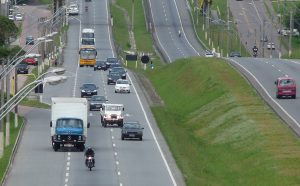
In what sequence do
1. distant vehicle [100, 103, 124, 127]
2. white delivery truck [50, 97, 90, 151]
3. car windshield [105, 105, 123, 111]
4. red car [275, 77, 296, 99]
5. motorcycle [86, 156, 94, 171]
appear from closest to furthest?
motorcycle [86, 156, 94, 171] → white delivery truck [50, 97, 90, 151] → distant vehicle [100, 103, 124, 127] → car windshield [105, 105, 123, 111] → red car [275, 77, 296, 99]

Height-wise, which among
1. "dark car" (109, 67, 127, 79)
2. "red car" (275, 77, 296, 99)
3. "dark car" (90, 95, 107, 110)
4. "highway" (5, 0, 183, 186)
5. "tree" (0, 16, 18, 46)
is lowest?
"highway" (5, 0, 183, 186)

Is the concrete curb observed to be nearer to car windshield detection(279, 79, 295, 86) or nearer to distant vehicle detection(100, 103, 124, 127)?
distant vehicle detection(100, 103, 124, 127)

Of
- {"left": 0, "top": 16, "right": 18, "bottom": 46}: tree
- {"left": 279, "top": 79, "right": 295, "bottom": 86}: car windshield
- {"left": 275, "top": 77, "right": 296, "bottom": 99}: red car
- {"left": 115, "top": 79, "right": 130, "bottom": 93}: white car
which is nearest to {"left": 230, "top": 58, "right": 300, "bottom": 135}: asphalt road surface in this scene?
{"left": 275, "top": 77, "right": 296, "bottom": 99}: red car

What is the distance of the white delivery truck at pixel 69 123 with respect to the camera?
86.2 m

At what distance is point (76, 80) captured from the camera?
14488cm

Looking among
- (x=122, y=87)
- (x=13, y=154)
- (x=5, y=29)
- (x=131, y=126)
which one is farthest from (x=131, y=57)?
(x=13, y=154)

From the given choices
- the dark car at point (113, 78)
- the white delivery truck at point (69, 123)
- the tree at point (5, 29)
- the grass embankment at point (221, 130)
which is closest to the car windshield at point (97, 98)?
the grass embankment at point (221, 130)

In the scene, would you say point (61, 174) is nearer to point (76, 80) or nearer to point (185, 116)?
point (185, 116)

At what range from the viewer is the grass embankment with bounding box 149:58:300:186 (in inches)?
3039

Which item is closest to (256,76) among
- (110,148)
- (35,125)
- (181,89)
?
(181,89)

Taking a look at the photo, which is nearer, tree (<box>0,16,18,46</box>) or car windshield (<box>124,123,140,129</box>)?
car windshield (<box>124,123,140,129</box>)

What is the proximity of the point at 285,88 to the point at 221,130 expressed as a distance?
41.8 ft

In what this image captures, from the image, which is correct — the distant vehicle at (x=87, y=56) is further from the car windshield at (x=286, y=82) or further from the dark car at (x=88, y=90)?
the car windshield at (x=286, y=82)

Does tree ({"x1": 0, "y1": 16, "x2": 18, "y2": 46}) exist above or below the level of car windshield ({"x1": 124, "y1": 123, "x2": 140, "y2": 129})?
above
